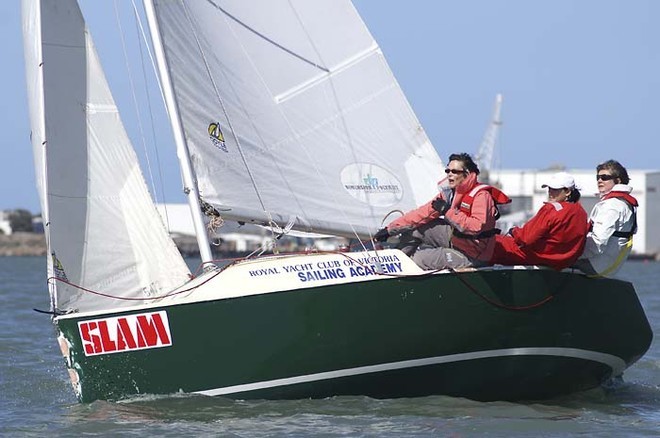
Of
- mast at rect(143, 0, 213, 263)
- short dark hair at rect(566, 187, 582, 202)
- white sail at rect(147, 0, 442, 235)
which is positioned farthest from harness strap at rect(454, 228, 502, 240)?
mast at rect(143, 0, 213, 263)

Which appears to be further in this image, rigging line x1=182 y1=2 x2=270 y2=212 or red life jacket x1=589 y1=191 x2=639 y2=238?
rigging line x1=182 y1=2 x2=270 y2=212

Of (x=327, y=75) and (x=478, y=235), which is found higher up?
(x=327, y=75)

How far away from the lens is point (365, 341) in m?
9.70

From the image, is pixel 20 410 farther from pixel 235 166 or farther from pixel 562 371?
pixel 562 371

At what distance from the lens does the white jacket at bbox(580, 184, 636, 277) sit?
10.2m

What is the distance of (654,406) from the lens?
10.8 m

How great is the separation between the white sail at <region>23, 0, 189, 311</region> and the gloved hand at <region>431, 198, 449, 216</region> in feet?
6.44

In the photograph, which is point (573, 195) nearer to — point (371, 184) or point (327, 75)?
point (371, 184)

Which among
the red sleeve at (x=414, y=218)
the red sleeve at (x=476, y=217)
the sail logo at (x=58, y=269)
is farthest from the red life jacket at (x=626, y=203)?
the sail logo at (x=58, y=269)

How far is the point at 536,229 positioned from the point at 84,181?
3.39 m

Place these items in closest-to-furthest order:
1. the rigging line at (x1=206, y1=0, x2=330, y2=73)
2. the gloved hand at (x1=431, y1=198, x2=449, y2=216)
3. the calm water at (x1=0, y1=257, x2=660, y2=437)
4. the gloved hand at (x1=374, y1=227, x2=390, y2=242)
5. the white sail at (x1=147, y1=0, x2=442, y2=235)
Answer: the calm water at (x1=0, y1=257, x2=660, y2=437), the gloved hand at (x1=431, y1=198, x2=449, y2=216), the gloved hand at (x1=374, y1=227, x2=390, y2=242), the white sail at (x1=147, y1=0, x2=442, y2=235), the rigging line at (x1=206, y1=0, x2=330, y2=73)

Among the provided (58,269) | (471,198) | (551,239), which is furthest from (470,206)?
(58,269)

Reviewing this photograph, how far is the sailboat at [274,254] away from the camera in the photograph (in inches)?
382

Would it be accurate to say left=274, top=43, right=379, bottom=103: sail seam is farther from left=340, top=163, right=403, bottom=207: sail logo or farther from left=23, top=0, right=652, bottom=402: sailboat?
left=340, top=163, right=403, bottom=207: sail logo
